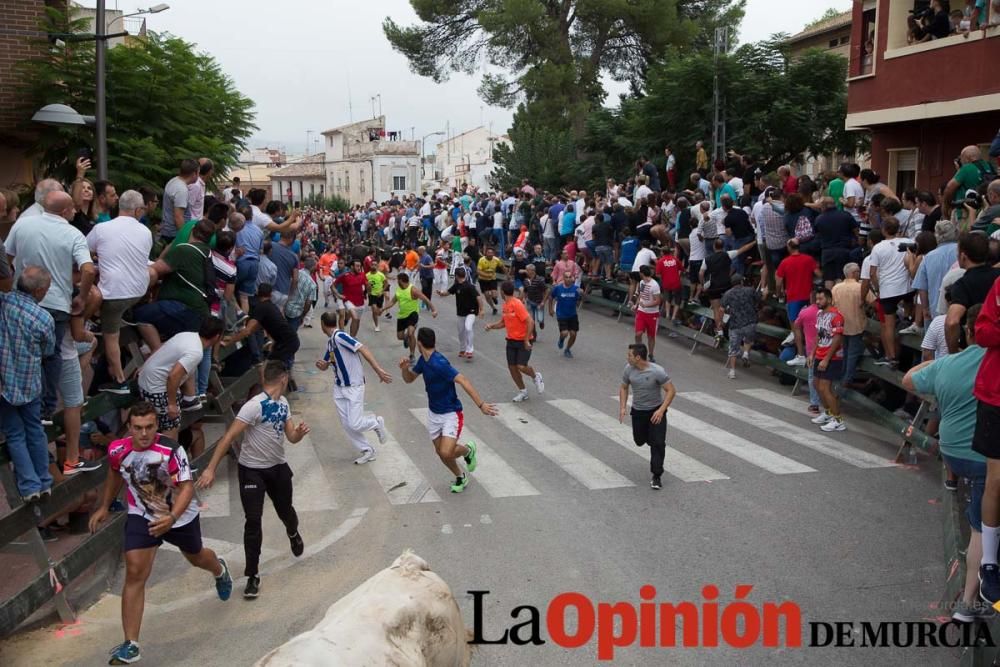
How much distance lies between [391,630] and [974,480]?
4.20 metres

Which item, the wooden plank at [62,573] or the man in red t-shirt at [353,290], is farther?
the man in red t-shirt at [353,290]

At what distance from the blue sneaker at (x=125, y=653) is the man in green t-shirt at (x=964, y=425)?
5596 mm

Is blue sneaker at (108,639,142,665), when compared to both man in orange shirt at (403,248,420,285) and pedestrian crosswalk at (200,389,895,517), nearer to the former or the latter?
pedestrian crosswalk at (200,389,895,517)

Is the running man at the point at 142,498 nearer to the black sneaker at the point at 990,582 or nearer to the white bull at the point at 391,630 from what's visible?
the white bull at the point at 391,630

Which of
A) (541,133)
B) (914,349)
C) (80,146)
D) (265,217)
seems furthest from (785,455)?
(541,133)

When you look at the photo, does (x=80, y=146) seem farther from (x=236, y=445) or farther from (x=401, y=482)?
(x=401, y=482)

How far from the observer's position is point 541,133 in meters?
37.1

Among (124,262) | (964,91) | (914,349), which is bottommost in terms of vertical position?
(914,349)

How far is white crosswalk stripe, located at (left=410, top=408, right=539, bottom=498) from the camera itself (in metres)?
10.3

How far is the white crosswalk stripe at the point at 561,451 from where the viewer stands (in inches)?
418

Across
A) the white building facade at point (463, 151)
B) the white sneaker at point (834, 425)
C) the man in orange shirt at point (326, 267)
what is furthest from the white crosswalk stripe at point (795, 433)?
the white building facade at point (463, 151)

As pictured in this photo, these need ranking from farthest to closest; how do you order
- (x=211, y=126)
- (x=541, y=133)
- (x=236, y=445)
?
(x=541, y=133) < (x=211, y=126) < (x=236, y=445)

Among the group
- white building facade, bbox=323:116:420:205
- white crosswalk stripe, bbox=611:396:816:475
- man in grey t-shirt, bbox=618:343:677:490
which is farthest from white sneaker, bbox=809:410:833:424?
white building facade, bbox=323:116:420:205

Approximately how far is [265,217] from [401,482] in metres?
6.31
